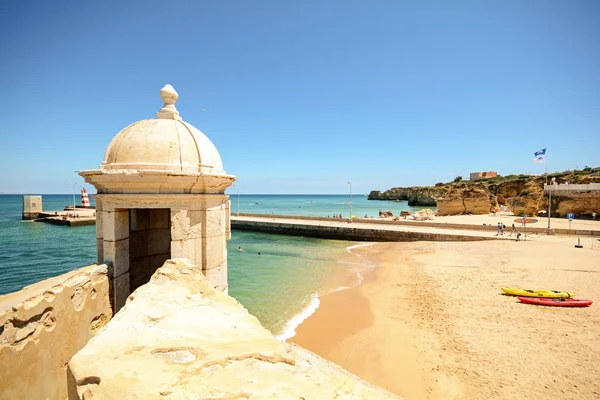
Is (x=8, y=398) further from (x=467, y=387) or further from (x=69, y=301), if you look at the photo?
(x=467, y=387)

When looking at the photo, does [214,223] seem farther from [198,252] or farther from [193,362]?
[193,362]

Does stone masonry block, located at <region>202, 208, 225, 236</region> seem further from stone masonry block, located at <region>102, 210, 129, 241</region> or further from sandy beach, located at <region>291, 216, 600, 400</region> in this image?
sandy beach, located at <region>291, 216, 600, 400</region>

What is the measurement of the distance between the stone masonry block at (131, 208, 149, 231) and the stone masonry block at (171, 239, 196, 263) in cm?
218

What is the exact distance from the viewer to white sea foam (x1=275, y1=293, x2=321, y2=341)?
369 inches

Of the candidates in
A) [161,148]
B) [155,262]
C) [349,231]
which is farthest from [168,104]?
[349,231]

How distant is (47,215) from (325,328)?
53.8 metres

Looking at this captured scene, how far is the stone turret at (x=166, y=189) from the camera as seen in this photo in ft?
13.5

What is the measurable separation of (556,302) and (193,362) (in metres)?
12.8

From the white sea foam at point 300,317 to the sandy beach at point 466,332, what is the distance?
0.84ft

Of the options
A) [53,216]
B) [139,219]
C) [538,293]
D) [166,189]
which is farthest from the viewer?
[53,216]

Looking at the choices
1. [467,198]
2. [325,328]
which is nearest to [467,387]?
[325,328]

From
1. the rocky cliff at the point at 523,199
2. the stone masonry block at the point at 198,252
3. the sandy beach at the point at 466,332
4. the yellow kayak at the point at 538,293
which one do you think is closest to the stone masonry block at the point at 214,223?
the stone masonry block at the point at 198,252

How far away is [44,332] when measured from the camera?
2.92 m

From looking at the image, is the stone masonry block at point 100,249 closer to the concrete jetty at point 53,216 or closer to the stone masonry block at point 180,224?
the stone masonry block at point 180,224
